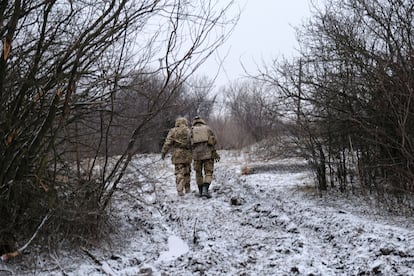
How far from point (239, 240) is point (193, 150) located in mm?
4474

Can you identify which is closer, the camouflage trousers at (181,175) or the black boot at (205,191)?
the black boot at (205,191)

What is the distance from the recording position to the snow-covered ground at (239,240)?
524 cm

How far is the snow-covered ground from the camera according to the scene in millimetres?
5242

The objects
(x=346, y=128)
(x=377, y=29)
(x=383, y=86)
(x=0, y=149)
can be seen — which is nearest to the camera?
(x=0, y=149)

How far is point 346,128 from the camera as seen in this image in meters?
8.99

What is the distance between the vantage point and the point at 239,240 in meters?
6.78

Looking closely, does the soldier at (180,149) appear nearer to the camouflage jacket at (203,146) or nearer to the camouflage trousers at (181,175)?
the camouflage trousers at (181,175)

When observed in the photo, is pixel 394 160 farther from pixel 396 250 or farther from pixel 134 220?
pixel 134 220

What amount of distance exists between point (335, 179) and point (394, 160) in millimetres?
2715

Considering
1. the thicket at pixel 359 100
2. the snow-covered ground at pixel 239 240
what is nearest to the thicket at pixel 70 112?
the snow-covered ground at pixel 239 240

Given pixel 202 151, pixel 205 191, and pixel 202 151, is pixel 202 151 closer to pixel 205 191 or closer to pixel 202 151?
pixel 202 151

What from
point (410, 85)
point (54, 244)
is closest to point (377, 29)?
point (410, 85)

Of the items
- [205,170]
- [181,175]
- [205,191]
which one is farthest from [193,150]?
[205,191]

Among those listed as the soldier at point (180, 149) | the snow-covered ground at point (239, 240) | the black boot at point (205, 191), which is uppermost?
the soldier at point (180, 149)
